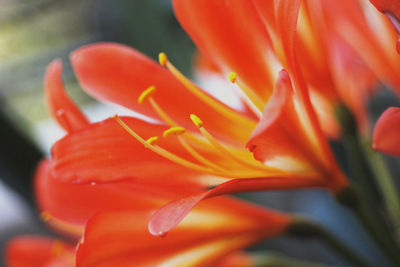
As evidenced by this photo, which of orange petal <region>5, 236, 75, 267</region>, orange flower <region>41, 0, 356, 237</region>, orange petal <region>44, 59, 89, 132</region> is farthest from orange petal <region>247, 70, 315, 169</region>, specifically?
orange petal <region>5, 236, 75, 267</region>

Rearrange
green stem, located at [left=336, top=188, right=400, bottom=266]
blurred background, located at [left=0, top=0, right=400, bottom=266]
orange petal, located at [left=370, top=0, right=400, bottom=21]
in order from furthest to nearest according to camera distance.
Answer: blurred background, located at [left=0, top=0, right=400, bottom=266]
green stem, located at [left=336, top=188, right=400, bottom=266]
orange petal, located at [left=370, top=0, right=400, bottom=21]

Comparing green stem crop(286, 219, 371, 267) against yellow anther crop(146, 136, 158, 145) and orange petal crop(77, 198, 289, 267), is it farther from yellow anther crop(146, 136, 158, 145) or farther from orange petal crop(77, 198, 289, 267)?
yellow anther crop(146, 136, 158, 145)

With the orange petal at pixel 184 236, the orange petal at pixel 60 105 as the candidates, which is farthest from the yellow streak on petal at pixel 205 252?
the orange petal at pixel 60 105

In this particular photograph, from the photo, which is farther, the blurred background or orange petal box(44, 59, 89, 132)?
the blurred background

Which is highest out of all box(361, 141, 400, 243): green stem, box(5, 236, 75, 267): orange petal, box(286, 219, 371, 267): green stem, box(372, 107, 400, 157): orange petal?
box(372, 107, 400, 157): orange petal

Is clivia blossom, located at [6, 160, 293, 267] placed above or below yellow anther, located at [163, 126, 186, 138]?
below

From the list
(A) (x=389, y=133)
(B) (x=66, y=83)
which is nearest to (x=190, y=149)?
(A) (x=389, y=133)

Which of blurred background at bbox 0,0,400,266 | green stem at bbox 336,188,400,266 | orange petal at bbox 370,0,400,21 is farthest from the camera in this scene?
blurred background at bbox 0,0,400,266
